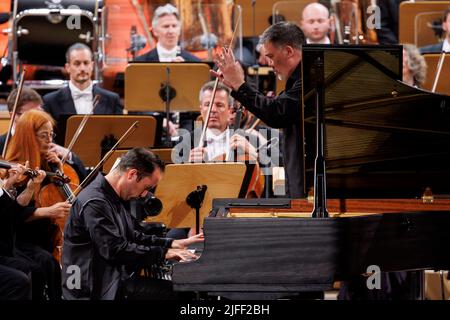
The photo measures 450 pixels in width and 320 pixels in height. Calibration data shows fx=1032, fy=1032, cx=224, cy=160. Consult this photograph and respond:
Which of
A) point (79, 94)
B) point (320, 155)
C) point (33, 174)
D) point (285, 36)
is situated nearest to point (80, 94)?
point (79, 94)

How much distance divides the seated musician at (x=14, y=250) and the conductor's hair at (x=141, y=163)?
0.67 m

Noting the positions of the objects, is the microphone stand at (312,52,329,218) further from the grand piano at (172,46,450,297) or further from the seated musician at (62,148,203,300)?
the seated musician at (62,148,203,300)

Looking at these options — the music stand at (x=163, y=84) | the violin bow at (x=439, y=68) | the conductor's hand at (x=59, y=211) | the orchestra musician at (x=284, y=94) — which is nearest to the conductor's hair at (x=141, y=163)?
the orchestra musician at (x=284, y=94)

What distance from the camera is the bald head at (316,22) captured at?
24.1 feet

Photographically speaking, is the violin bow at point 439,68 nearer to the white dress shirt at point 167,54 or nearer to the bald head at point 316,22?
the bald head at point 316,22

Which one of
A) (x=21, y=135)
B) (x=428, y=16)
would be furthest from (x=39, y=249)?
(x=428, y=16)

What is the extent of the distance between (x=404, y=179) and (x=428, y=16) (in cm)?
353

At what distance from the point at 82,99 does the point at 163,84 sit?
67 centimetres

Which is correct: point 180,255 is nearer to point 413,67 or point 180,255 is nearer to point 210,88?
point 210,88

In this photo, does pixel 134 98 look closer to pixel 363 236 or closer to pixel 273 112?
pixel 273 112

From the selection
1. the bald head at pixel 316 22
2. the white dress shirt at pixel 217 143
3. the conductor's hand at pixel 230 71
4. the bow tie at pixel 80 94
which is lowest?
the white dress shirt at pixel 217 143

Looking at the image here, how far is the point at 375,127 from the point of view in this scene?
4.31 meters

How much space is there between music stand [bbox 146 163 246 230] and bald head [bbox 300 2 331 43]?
2343 millimetres

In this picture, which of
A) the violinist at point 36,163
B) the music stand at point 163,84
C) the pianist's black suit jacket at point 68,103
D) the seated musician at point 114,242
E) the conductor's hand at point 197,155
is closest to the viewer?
A: the seated musician at point 114,242
